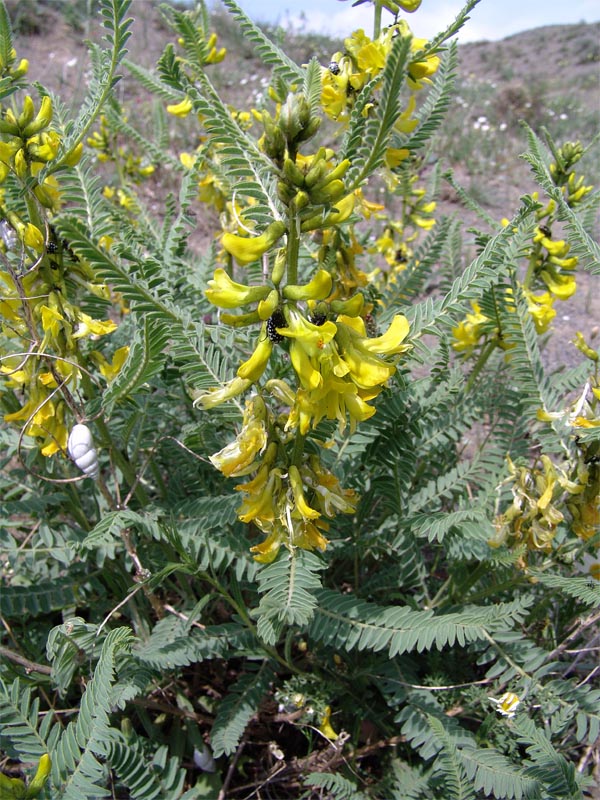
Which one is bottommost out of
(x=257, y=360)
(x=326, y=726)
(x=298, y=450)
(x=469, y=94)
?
(x=326, y=726)

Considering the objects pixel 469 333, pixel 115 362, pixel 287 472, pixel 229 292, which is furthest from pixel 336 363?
pixel 469 333

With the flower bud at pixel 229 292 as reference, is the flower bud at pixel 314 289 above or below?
above

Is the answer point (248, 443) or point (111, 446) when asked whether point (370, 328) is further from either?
point (111, 446)

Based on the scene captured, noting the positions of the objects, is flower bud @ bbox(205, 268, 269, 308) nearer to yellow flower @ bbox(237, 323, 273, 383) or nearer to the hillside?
yellow flower @ bbox(237, 323, 273, 383)

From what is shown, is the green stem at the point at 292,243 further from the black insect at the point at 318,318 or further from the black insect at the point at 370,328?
the black insect at the point at 370,328

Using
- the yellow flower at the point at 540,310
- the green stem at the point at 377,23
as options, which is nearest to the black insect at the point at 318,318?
the green stem at the point at 377,23

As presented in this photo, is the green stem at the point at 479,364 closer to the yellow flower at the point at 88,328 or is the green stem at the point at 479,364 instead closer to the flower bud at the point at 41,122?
the yellow flower at the point at 88,328

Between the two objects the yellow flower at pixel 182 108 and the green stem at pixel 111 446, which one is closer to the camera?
the green stem at pixel 111 446

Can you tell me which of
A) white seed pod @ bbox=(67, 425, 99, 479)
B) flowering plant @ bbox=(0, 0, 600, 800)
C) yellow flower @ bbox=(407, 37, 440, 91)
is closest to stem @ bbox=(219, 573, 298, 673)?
flowering plant @ bbox=(0, 0, 600, 800)

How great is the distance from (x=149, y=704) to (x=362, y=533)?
91 centimetres

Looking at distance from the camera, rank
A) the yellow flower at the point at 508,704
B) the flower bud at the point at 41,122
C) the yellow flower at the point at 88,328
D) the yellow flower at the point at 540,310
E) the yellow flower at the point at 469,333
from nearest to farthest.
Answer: the flower bud at the point at 41,122 < the yellow flower at the point at 88,328 < the yellow flower at the point at 508,704 < the yellow flower at the point at 540,310 < the yellow flower at the point at 469,333

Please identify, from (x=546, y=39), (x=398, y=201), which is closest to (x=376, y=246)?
(x=398, y=201)

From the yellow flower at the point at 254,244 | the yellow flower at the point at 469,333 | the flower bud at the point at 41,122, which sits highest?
the flower bud at the point at 41,122

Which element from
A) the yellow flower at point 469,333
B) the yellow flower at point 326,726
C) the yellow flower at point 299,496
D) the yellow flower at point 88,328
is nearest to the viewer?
the yellow flower at point 299,496
